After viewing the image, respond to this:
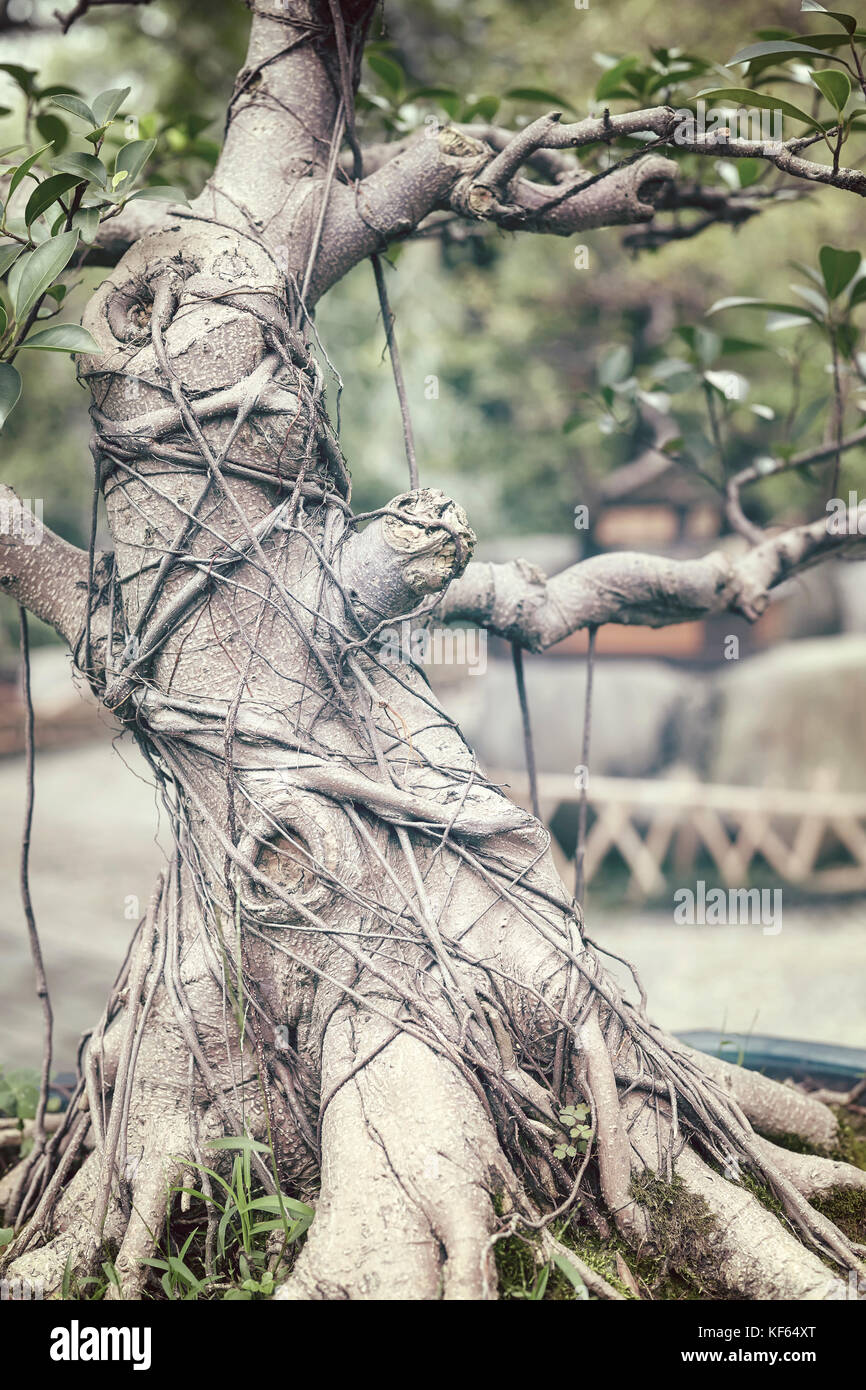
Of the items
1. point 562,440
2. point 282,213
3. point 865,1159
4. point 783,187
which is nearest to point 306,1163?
point 865,1159

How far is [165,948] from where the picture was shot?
114 cm

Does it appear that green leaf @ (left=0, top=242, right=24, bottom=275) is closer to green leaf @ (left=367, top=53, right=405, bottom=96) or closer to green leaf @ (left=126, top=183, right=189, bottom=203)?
green leaf @ (left=126, top=183, right=189, bottom=203)

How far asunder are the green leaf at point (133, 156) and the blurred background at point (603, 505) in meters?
0.66

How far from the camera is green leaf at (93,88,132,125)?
3.31ft

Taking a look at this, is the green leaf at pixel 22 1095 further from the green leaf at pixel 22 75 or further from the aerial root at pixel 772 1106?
the green leaf at pixel 22 75

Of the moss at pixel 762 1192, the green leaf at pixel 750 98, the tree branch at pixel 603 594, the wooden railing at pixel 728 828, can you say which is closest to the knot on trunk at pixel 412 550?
the tree branch at pixel 603 594

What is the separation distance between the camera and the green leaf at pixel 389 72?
4.89 ft

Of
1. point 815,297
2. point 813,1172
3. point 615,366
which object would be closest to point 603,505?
point 615,366

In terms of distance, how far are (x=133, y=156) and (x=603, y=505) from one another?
4837 millimetres

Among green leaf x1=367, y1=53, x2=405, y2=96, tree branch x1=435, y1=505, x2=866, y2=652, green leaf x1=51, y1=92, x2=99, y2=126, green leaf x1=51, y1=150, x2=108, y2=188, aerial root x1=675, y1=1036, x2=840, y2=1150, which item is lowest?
aerial root x1=675, y1=1036, x2=840, y2=1150

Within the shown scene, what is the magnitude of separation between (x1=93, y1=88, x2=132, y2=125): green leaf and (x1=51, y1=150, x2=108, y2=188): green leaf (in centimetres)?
6

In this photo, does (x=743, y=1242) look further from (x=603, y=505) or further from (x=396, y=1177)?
(x=603, y=505)

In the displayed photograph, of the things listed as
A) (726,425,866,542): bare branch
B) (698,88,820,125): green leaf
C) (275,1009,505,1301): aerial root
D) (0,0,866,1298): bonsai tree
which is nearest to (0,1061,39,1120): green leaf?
(0,0,866,1298): bonsai tree
